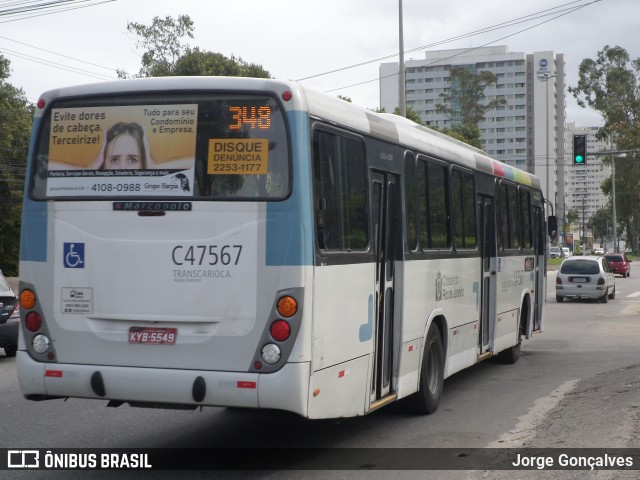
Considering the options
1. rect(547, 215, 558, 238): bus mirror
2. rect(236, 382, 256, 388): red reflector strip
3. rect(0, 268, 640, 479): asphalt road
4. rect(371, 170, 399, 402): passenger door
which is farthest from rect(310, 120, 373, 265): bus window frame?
rect(547, 215, 558, 238): bus mirror

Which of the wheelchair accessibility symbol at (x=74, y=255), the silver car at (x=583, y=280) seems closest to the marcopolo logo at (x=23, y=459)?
the wheelchair accessibility symbol at (x=74, y=255)

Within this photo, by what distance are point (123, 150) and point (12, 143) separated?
36.2 metres

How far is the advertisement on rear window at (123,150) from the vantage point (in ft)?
24.1

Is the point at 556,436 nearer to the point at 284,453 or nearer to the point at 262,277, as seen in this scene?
the point at 284,453

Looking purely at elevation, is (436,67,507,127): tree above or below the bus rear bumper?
above

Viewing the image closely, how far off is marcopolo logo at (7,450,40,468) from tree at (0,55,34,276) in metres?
33.8

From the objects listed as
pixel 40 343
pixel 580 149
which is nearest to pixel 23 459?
pixel 40 343

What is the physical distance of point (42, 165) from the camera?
306 inches

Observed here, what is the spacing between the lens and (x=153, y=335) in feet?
23.6

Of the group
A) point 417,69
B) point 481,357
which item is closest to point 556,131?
point 417,69

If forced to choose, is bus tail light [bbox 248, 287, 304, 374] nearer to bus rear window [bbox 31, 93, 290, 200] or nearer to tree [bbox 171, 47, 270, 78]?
bus rear window [bbox 31, 93, 290, 200]

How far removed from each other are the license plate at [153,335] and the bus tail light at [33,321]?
824 millimetres

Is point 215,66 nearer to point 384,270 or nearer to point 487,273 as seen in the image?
point 487,273

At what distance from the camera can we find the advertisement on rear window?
733cm
